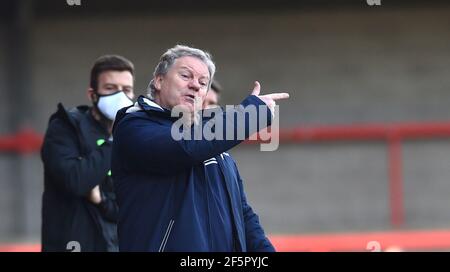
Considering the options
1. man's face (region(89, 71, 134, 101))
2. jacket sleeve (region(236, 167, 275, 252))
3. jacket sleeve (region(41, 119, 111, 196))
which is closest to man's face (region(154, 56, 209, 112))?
jacket sleeve (region(236, 167, 275, 252))

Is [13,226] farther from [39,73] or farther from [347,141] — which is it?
[347,141]

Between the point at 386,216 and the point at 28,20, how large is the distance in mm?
4998

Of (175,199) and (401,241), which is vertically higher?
(175,199)

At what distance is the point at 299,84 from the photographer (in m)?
11.9

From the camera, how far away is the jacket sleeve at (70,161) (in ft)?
13.9

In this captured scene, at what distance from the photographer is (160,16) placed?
1166 cm

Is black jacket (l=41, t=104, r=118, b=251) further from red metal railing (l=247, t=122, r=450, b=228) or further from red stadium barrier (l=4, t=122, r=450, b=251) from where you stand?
red metal railing (l=247, t=122, r=450, b=228)

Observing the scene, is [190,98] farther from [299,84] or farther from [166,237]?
[299,84]

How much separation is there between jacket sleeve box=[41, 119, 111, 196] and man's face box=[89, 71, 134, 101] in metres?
0.28

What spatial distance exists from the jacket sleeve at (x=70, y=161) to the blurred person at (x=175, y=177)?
95 cm

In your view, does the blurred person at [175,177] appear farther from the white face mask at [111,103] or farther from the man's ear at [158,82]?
the white face mask at [111,103]

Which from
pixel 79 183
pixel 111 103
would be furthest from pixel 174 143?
pixel 111 103
